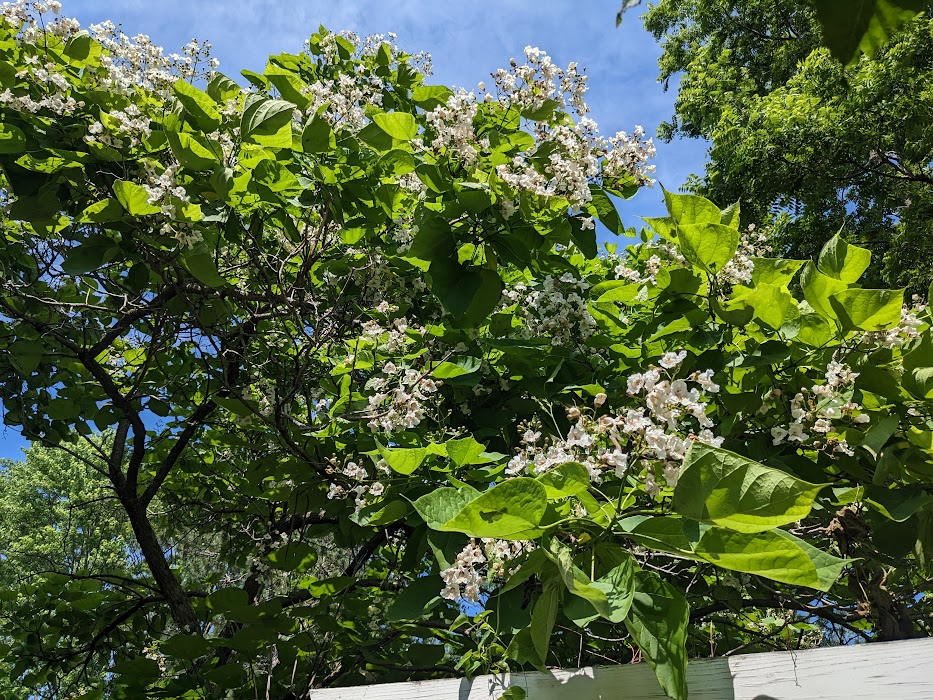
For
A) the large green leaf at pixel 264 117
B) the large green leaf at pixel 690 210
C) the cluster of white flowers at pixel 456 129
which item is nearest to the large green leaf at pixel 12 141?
the large green leaf at pixel 264 117

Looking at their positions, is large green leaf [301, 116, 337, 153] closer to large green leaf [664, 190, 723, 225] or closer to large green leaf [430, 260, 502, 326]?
large green leaf [430, 260, 502, 326]

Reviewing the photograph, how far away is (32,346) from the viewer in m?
2.80

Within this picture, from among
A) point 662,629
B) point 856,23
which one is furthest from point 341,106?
point 856,23

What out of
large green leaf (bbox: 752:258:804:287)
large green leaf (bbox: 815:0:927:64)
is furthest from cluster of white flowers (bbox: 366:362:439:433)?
large green leaf (bbox: 815:0:927:64)

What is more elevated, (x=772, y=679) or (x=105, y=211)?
(x=105, y=211)

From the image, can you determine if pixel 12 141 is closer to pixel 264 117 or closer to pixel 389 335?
pixel 264 117

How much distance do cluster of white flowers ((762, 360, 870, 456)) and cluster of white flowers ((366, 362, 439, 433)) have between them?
35.0 inches

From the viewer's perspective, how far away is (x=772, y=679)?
1060 mm

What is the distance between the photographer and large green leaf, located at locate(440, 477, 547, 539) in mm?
792

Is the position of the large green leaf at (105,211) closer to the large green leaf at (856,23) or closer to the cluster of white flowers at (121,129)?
the cluster of white flowers at (121,129)

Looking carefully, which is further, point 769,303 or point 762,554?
point 769,303

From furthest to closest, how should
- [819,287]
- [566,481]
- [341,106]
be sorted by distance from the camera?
1. [341,106]
2. [819,287]
3. [566,481]

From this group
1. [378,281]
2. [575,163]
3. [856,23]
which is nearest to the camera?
[856,23]

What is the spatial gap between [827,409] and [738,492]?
81cm
